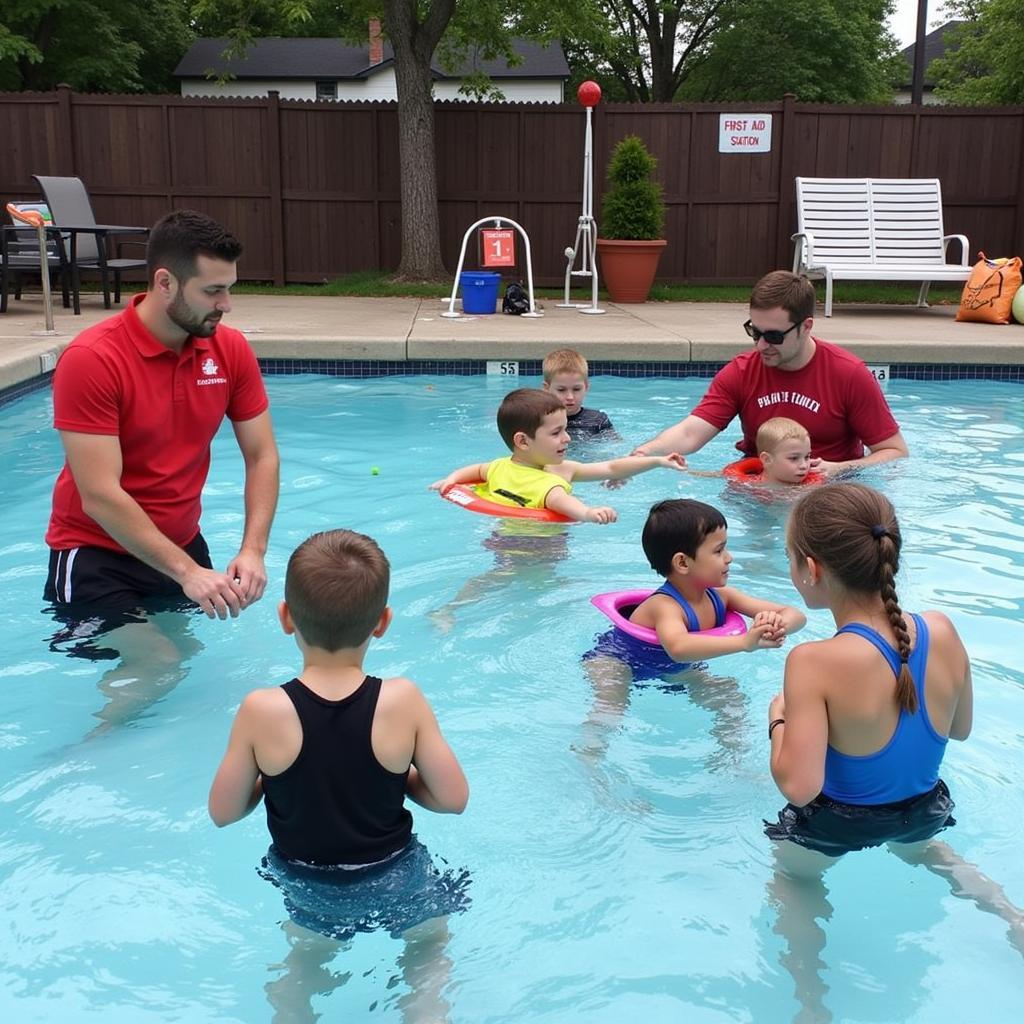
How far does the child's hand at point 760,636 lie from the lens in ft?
9.54

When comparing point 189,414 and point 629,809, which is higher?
point 189,414

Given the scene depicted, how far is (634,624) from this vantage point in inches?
144

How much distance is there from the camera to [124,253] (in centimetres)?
1554

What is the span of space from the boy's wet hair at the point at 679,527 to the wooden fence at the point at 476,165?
1280cm

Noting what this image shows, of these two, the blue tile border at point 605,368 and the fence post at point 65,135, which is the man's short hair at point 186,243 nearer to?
the blue tile border at point 605,368

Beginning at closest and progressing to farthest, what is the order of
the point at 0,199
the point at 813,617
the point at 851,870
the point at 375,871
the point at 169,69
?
the point at 375,871 → the point at 851,870 → the point at 813,617 → the point at 0,199 → the point at 169,69

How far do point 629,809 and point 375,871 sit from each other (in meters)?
1.10

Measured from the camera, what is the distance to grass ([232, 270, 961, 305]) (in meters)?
14.5

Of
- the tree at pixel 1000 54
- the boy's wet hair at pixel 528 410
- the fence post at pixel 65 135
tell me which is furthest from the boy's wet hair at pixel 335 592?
the tree at pixel 1000 54

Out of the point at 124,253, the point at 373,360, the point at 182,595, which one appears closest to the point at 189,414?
the point at 182,595

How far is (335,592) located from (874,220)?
1336 centimetres

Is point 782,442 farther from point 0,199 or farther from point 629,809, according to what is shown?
point 0,199

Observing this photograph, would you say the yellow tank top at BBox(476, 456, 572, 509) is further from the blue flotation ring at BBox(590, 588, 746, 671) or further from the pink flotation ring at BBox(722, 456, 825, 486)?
the pink flotation ring at BBox(722, 456, 825, 486)

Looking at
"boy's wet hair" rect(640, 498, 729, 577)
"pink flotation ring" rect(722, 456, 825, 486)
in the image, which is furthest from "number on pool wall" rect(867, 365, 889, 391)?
"boy's wet hair" rect(640, 498, 729, 577)
